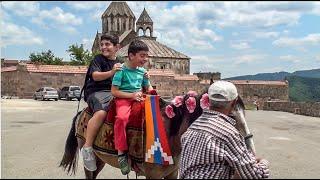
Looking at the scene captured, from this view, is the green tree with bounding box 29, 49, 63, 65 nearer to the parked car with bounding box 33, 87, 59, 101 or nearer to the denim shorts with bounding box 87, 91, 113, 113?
A: the parked car with bounding box 33, 87, 59, 101

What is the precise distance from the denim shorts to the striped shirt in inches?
68.7

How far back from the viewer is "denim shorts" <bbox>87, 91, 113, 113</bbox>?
470 centimetres

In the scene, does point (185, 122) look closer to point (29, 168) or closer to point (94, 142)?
point (94, 142)

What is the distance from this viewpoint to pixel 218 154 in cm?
299

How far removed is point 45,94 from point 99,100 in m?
36.3

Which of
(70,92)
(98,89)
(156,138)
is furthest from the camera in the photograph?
(70,92)

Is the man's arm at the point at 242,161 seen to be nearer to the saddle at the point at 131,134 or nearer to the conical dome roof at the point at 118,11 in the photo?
the saddle at the point at 131,134

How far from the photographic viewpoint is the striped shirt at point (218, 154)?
2994mm

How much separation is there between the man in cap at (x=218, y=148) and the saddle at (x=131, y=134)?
124 cm

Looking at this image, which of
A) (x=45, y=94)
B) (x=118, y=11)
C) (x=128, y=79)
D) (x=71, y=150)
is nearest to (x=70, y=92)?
(x=45, y=94)

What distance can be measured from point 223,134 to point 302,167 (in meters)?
5.99

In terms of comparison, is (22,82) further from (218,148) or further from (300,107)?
(218,148)

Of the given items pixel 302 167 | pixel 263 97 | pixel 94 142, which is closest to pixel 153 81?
pixel 263 97

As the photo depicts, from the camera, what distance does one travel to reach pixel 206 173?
9.94 feet
